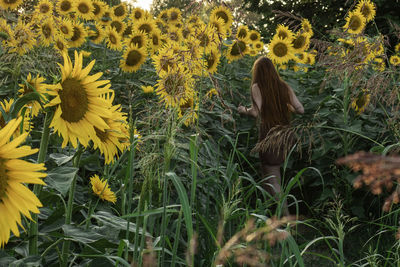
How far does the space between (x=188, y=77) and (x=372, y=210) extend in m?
2.65

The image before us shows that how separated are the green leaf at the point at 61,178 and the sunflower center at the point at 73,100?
0.16m

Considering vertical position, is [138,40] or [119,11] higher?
[119,11]

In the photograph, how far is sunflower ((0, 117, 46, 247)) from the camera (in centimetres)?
86

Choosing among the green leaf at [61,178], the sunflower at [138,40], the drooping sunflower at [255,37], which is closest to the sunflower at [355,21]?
the drooping sunflower at [255,37]

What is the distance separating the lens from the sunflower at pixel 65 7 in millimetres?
4793

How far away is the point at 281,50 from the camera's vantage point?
507 centimetres

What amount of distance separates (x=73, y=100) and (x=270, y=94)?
309cm

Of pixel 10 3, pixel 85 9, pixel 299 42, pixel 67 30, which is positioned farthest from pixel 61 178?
pixel 299 42

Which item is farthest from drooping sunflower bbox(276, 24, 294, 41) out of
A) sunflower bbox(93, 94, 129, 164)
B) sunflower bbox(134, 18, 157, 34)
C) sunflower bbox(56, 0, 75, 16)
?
sunflower bbox(93, 94, 129, 164)

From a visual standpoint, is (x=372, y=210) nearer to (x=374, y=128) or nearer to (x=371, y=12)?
(x=374, y=128)

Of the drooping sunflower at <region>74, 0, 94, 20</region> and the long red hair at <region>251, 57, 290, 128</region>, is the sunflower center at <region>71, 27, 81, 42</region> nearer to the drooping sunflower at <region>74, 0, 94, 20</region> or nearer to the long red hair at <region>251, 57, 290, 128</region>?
the drooping sunflower at <region>74, 0, 94, 20</region>

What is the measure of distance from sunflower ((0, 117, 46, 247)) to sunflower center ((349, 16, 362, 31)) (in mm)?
4909

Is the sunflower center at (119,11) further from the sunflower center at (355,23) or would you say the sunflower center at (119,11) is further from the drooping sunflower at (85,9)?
the sunflower center at (355,23)

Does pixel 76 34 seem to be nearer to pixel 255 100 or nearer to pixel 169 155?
pixel 255 100
